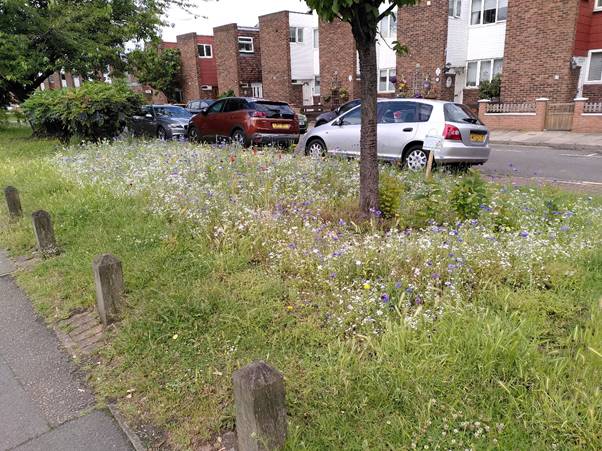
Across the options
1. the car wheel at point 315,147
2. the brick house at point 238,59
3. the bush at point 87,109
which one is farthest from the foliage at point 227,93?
the car wheel at point 315,147

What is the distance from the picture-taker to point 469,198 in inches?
196

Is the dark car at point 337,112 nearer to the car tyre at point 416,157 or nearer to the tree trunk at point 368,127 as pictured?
the car tyre at point 416,157

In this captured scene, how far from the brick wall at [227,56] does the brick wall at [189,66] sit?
246 cm

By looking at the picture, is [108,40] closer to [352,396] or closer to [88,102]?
[88,102]

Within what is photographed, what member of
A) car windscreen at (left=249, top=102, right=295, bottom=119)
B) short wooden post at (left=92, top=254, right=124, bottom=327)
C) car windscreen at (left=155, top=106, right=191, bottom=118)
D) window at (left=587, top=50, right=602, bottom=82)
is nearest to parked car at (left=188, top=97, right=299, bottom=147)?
car windscreen at (left=249, top=102, right=295, bottom=119)

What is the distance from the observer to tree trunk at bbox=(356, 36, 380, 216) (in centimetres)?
485

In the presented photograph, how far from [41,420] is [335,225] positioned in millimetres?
3244

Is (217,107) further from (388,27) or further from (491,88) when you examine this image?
(388,27)

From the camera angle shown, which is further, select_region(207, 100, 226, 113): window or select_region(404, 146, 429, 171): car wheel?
select_region(207, 100, 226, 113): window

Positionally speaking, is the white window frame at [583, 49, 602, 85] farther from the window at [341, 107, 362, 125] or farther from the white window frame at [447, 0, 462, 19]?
the window at [341, 107, 362, 125]

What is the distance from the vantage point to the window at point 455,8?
2389 centimetres

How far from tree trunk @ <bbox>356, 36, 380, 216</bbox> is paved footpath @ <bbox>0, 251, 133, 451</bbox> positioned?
3.20 meters

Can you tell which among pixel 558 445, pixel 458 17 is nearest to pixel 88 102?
pixel 558 445

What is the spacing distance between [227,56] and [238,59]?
3.45 ft
